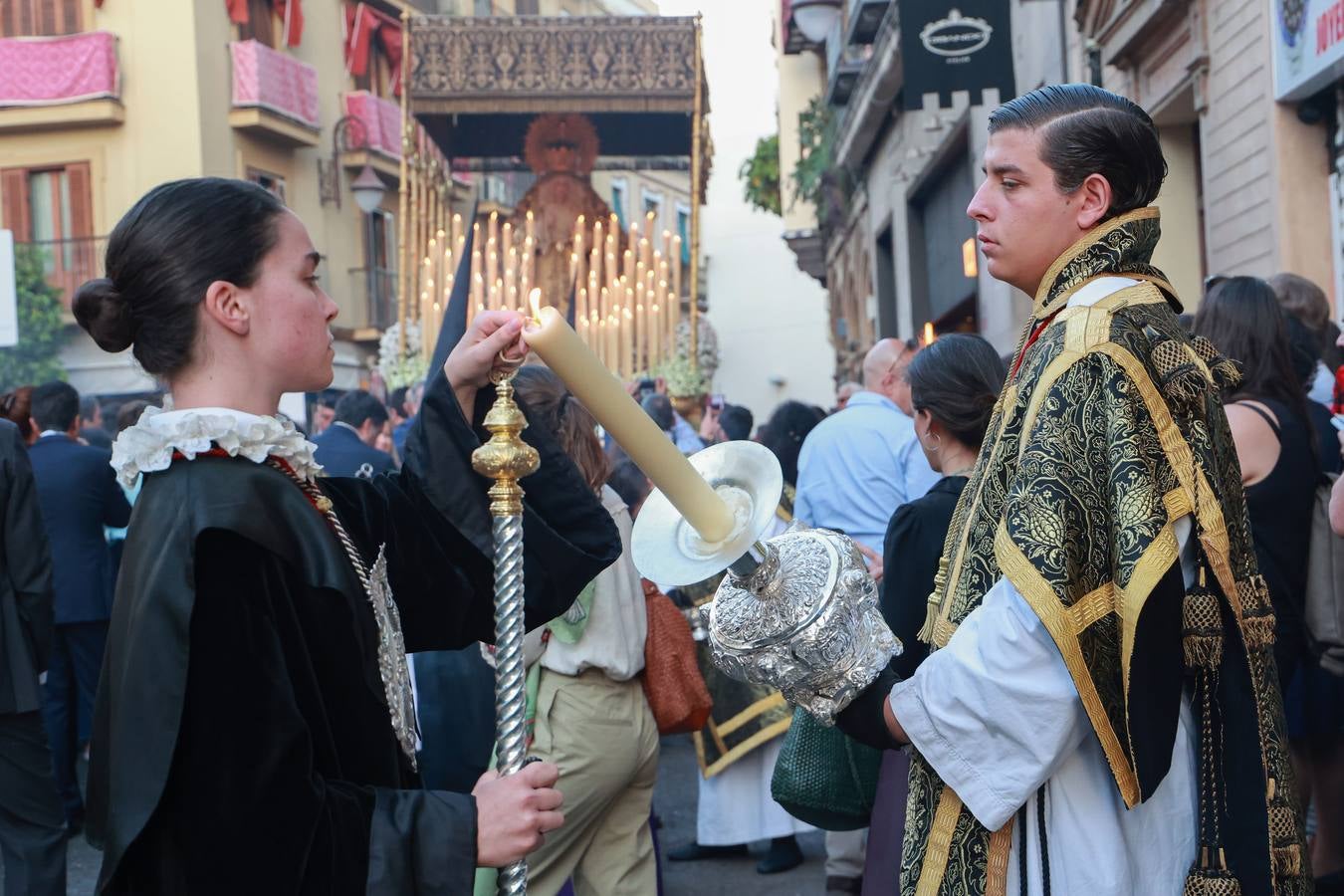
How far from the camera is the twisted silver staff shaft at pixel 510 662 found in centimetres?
208

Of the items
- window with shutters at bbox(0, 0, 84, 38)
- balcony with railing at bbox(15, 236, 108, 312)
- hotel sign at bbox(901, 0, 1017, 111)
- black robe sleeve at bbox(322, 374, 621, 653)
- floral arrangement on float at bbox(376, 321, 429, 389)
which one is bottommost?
black robe sleeve at bbox(322, 374, 621, 653)

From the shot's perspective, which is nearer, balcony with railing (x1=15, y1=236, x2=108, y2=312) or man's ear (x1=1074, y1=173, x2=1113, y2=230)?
man's ear (x1=1074, y1=173, x2=1113, y2=230)

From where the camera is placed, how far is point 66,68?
25516mm

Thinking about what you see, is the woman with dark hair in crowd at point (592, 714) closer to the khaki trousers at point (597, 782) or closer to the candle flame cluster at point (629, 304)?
the khaki trousers at point (597, 782)

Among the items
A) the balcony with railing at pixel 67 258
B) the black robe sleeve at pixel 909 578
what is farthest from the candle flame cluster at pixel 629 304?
the balcony with railing at pixel 67 258

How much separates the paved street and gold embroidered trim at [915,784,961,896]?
3479 mm

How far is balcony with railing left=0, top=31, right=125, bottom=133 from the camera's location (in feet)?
83.1

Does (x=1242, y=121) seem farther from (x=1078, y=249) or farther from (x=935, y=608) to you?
(x=935, y=608)

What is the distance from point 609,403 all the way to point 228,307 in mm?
609

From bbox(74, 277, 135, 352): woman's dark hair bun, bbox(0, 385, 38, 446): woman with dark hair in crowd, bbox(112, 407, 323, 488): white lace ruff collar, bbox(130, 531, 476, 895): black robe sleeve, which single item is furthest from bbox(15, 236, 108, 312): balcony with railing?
bbox(130, 531, 476, 895): black robe sleeve

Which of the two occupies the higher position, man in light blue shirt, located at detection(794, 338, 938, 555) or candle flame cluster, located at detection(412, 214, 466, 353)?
candle flame cluster, located at detection(412, 214, 466, 353)

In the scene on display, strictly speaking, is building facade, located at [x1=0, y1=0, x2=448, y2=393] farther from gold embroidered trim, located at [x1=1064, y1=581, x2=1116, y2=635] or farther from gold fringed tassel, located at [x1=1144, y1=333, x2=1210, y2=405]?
gold embroidered trim, located at [x1=1064, y1=581, x2=1116, y2=635]

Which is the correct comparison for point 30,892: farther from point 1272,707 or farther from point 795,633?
point 1272,707

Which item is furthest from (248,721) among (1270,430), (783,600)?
(1270,430)
